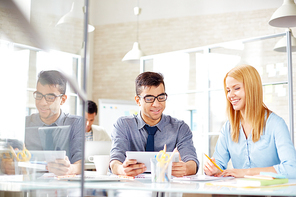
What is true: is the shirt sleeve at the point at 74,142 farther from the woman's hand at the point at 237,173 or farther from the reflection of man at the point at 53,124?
the woman's hand at the point at 237,173

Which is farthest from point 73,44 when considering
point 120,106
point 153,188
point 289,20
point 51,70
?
point 120,106

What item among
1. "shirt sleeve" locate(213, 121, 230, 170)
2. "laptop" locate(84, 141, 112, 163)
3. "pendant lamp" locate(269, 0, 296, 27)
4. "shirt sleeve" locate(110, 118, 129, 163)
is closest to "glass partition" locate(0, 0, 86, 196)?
"shirt sleeve" locate(110, 118, 129, 163)

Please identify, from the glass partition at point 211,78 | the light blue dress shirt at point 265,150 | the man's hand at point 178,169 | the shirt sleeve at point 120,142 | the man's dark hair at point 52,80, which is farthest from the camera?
the glass partition at point 211,78

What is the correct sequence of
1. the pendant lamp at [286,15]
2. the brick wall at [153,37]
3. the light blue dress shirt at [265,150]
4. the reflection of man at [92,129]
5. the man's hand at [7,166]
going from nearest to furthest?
the man's hand at [7,166] → the light blue dress shirt at [265,150] → the pendant lamp at [286,15] → the reflection of man at [92,129] → the brick wall at [153,37]

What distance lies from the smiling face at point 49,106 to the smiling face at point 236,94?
46.4 inches

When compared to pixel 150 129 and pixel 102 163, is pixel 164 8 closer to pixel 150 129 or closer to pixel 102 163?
pixel 150 129

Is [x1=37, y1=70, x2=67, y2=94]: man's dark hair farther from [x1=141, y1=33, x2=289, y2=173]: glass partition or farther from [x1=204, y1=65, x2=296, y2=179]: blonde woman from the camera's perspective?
[x1=141, y1=33, x2=289, y2=173]: glass partition

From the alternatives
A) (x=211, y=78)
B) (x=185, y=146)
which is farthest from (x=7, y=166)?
(x=211, y=78)

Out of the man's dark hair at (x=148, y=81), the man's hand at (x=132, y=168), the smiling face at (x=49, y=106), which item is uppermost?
the man's dark hair at (x=148, y=81)

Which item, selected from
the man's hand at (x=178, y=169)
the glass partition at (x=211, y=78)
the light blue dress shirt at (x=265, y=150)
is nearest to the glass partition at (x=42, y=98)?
the man's hand at (x=178, y=169)

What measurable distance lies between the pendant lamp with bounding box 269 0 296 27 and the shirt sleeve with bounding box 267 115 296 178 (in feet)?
4.97

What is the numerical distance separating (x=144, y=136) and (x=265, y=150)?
67cm

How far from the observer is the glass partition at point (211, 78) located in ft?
11.5

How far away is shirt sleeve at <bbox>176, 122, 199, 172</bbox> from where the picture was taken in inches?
70.5
